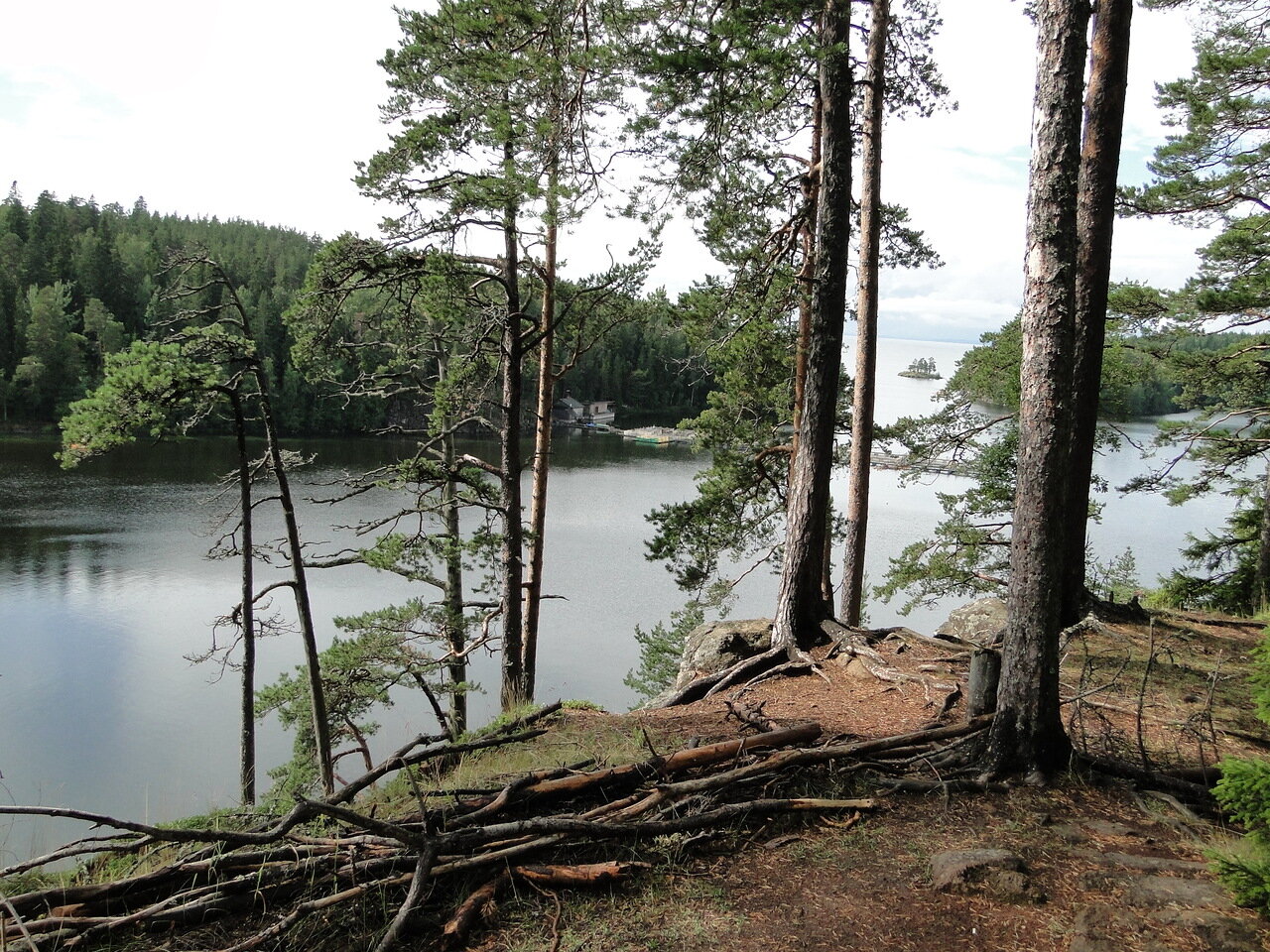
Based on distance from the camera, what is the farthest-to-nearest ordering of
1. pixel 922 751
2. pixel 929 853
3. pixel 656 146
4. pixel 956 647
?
pixel 956 647, pixel 656 146, pixel 922 751, pixel 929 853

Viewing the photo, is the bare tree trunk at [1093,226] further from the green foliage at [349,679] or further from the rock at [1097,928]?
the green foliage at [349,679]

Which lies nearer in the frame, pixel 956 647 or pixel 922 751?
pixel 922 751

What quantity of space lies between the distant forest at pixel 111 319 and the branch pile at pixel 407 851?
93.8 ft

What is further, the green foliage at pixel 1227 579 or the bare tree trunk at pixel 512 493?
the green foliage at pixel 1227 579

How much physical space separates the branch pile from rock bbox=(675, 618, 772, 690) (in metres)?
3.44

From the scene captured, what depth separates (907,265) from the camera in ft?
29.2

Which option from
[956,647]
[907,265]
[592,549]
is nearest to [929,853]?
[956,647]

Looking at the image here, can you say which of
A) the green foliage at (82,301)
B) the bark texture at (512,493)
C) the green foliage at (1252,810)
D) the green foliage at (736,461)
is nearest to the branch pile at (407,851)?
the green foliage at (1252,810)

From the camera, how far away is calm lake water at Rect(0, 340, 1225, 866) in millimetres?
12883

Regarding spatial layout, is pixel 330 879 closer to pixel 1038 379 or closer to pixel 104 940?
pixel 104 940

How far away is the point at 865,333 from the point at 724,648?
3.50 m

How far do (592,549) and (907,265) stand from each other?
17414 mm

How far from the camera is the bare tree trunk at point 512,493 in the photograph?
836cm

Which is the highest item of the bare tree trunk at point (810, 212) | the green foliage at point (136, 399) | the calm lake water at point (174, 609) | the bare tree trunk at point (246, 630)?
the bare tree trunk at point (810, 212)
